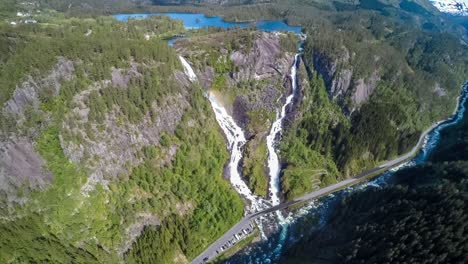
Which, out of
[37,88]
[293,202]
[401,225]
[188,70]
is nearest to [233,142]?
[293,202]

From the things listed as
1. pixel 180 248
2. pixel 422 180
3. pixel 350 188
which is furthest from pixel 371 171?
pixel 180 248

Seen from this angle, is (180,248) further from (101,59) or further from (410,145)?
(410,145)

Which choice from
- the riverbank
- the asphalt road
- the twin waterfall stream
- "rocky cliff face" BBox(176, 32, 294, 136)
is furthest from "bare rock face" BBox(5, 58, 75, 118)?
the riverbank

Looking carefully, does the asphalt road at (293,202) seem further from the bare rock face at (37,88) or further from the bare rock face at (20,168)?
the bare rock face at (37,88)

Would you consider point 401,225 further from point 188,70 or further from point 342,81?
point 188,70

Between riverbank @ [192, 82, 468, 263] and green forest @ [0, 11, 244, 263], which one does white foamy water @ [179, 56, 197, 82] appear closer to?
green forest @ [0, 11, 244, 263]

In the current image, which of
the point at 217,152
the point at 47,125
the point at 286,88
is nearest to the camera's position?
the point at 47,125
